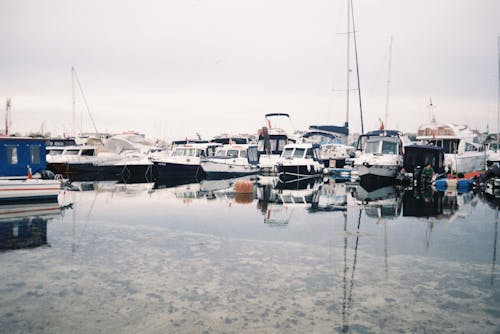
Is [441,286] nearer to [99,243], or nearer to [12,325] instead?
[12,325]

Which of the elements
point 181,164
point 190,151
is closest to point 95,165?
point 181,164

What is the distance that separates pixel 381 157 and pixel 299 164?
6338mm

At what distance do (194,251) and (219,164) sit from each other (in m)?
23.2

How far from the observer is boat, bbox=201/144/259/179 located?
3256 centimetres

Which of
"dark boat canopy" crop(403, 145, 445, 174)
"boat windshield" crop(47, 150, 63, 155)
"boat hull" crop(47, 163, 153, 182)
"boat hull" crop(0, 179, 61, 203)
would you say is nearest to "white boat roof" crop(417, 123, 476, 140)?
"dark boat canopy" crop(403, 145, 445, 174)

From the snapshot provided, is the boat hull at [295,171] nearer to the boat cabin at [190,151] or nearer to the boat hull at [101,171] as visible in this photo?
the boat cabin at [190,151]

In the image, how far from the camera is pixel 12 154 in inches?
723

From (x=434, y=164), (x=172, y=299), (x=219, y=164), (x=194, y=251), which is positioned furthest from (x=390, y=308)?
(x=219, y=164)

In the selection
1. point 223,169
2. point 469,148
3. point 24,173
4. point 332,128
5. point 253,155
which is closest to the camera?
point 24,173

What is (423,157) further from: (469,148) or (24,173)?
(24,173)

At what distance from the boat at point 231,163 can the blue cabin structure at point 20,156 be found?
14.3 m

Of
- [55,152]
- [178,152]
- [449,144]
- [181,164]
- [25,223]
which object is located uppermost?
[449,144]

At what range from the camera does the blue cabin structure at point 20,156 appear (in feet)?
59.3

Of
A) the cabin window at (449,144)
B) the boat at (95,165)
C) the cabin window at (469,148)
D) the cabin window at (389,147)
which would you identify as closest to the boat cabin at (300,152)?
the cabin window at (389,147)
